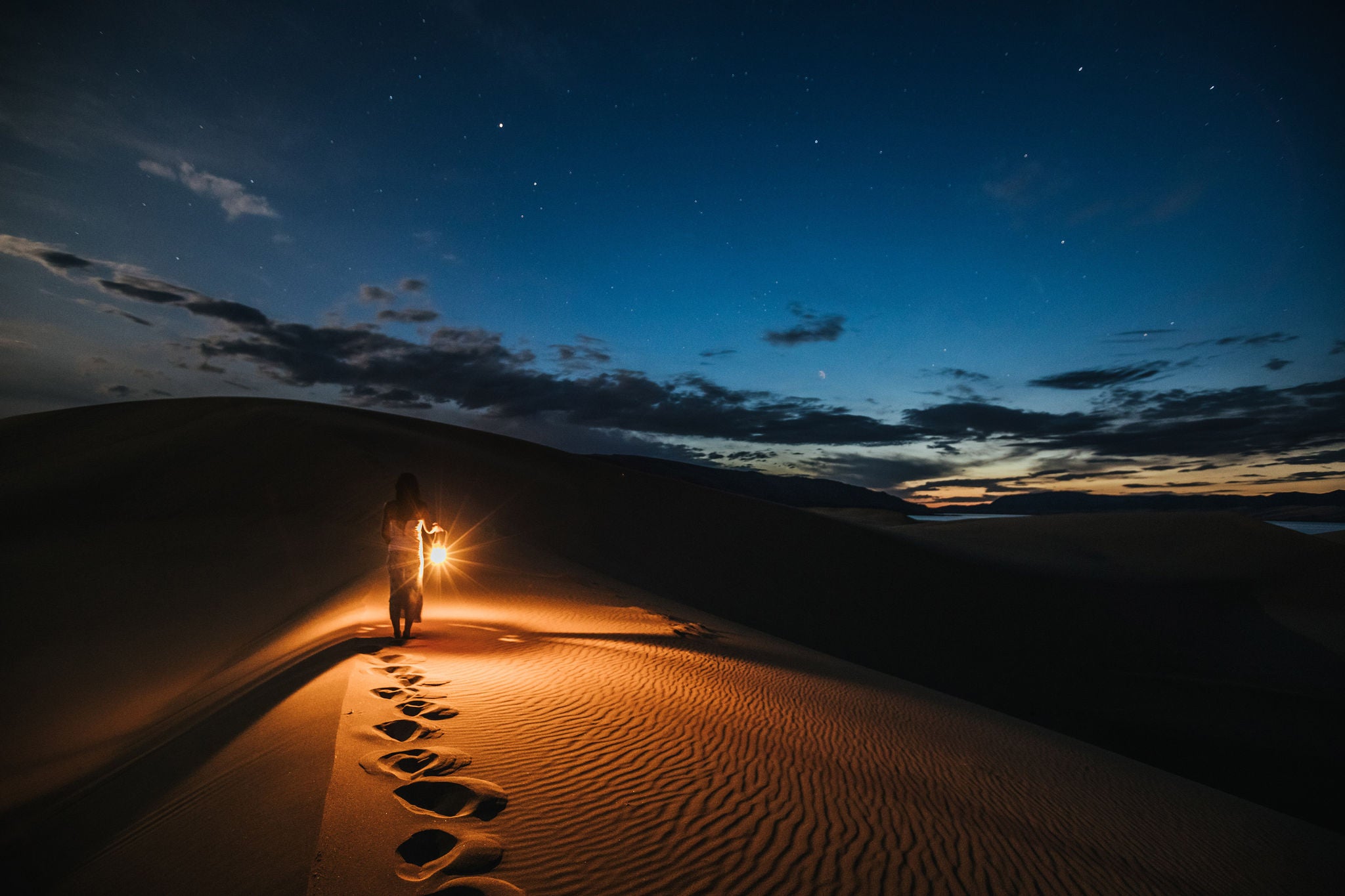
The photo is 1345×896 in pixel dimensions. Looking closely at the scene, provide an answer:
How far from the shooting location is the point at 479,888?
8.13 ft

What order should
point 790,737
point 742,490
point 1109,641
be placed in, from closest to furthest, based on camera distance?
point 790,737
point 1109,641
point 742,490

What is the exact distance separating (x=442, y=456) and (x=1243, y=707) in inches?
1009

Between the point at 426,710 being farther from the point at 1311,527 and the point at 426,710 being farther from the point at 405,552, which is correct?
the point at 1311,527

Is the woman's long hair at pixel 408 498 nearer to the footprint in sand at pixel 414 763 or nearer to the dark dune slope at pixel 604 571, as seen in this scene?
the dark dune slope at pixel 604 571

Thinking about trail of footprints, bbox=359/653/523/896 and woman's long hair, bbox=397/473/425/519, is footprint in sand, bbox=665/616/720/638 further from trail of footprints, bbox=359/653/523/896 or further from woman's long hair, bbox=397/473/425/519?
trail of footprints, bbox=359/653/523/896

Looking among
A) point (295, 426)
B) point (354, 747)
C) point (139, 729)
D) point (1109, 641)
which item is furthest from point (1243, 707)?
point (295, 426)

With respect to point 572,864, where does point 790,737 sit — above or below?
below

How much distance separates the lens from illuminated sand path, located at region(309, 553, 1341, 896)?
2.81m

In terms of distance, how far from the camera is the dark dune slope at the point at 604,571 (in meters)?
9.60

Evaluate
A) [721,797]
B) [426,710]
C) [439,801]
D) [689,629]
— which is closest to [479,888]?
[439,801]

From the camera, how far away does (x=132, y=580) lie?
11.6 m

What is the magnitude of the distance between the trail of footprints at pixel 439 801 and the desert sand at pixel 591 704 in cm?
2

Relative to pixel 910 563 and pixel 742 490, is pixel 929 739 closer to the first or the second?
pixel 910 563

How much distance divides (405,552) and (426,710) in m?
3.31
